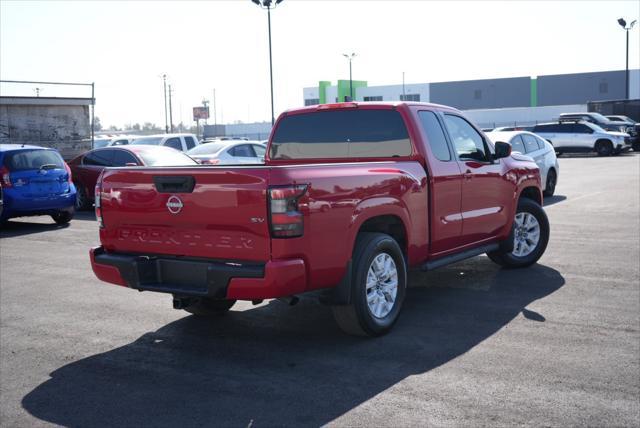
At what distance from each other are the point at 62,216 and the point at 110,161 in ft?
7.50

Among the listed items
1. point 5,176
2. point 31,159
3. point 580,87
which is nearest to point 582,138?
point 31,159

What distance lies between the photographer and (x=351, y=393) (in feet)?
16.2

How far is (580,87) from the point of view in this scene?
3556 inches

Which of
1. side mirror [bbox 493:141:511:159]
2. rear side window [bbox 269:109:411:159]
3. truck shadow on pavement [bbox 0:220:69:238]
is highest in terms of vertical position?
rear side window [bbox 269:109:411:159]

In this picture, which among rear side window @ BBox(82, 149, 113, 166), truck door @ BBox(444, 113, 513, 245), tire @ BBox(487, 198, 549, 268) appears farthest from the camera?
rear side window @ BBox(82, 149, 113, 166)

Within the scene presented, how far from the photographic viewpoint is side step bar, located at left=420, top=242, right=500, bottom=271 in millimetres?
7064

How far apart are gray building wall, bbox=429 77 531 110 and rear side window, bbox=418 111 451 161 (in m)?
88.1

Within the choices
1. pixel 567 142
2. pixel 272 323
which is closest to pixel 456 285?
pixel 272 323

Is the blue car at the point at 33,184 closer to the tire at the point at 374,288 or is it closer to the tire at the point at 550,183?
the tire at the point at 374,288

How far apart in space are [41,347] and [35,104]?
19.8 metres

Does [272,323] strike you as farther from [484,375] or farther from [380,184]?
[484,375]

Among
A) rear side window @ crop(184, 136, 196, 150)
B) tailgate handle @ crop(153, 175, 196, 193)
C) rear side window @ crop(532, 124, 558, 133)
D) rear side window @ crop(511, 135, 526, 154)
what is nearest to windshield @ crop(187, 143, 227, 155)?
rear side window @ crop(184, 136, 196, 150)

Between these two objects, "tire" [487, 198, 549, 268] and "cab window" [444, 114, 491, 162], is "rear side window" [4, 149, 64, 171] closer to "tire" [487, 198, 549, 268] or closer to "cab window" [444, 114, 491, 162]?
"tire" [487, 198, 549, 268]

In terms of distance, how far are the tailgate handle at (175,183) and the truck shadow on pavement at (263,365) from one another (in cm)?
133
